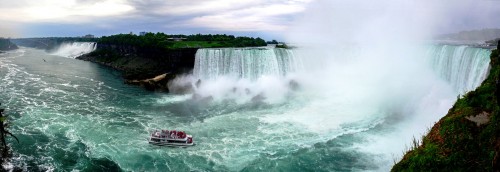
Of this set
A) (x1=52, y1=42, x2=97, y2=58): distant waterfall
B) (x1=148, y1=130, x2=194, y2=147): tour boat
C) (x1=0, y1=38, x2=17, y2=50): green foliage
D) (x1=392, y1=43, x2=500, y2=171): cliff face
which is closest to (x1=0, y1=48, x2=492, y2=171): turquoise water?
(x1=148, y1=130, x2=194, y2=147): tour boat

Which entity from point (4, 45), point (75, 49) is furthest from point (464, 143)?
point (4, 45)

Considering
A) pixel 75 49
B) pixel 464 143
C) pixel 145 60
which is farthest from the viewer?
pixel 75 49

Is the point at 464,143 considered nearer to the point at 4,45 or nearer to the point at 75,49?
the point at 75,49

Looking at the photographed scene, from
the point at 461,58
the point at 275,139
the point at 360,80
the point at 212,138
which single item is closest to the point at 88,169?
the point at 212,138

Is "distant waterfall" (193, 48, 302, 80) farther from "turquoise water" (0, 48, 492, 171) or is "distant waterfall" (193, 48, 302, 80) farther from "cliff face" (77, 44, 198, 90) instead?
"turquoise water" (0, 48, 492, 171)

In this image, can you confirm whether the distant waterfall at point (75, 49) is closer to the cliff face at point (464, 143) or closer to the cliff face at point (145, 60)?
the cliff face at point (145, 60)

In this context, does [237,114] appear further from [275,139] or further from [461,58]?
[461,58]
